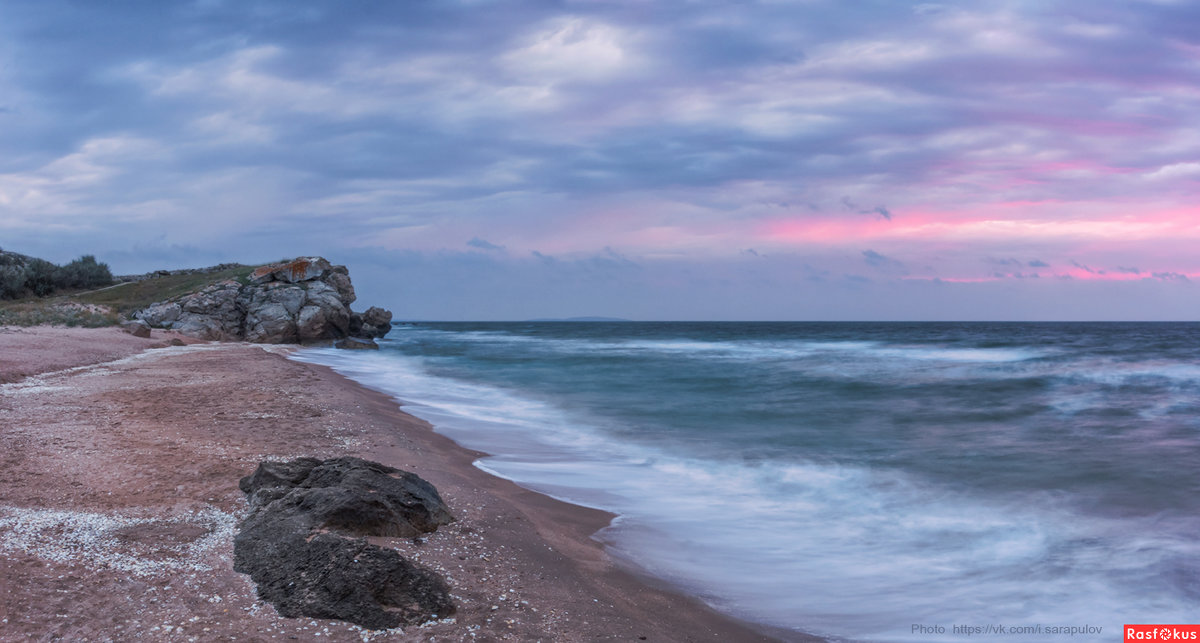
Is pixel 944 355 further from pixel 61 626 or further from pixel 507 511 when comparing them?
pixel 61 626

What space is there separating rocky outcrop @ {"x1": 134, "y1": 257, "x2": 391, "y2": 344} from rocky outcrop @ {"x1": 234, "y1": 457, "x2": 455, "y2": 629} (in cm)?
2643

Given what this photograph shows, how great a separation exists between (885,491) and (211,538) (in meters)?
7.04

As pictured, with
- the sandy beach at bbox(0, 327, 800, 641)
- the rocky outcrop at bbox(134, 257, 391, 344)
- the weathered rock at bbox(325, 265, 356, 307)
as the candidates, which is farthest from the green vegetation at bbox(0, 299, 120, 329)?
the sandy beach at bbox(0, 327, 800, 641)

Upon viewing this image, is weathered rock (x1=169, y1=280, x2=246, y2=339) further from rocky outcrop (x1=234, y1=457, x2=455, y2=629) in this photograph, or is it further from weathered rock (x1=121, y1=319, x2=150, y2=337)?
rocky outcrop (x1=234, y1=457, x2=455, y2=629)

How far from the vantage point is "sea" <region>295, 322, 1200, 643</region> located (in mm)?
4871

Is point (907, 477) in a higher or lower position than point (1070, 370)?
lower

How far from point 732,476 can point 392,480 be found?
5.23 m

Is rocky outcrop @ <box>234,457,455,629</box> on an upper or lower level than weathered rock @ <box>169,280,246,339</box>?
lower

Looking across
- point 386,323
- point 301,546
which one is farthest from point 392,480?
point 386,323

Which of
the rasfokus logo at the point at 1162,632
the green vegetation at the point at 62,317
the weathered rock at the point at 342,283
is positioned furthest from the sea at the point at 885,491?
the weathered rock at the point at 342,283

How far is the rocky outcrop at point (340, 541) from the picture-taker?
318cm

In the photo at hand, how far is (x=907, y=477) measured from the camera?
8.64m

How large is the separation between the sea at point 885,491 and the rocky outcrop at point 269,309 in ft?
43.7

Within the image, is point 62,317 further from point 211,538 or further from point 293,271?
point 211,538
